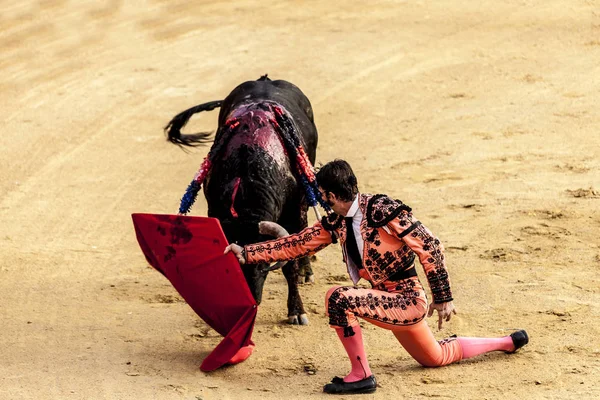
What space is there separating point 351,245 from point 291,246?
1.05 ft

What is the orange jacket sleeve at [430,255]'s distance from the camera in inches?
196

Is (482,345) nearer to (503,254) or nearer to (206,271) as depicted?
(206,271)

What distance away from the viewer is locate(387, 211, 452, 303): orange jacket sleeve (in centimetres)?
498

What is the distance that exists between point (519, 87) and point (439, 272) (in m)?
6.94

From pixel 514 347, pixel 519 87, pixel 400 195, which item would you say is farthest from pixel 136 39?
pixel 514 347

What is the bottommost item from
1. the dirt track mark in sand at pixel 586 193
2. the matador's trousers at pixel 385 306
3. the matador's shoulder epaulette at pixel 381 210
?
the dirt track mark in sand at pixel 586 193

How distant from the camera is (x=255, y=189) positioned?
6281mm

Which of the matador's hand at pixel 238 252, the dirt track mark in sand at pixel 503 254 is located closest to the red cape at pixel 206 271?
the matador's hand at pixel 238 252

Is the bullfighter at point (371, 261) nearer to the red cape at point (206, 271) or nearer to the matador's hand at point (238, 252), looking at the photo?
the matador's hand at point (238, 252)

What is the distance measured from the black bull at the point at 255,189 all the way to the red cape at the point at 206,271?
13.8 inches

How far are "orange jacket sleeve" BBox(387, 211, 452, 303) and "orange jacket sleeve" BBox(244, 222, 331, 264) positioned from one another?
47 cm

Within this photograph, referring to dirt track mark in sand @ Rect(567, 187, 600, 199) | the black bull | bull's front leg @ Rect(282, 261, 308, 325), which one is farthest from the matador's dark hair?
dirt track mark in sand @ Rect(567, 187, 600, 199)

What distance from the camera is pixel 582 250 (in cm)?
736

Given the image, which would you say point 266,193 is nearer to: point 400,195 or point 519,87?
point 400,195
